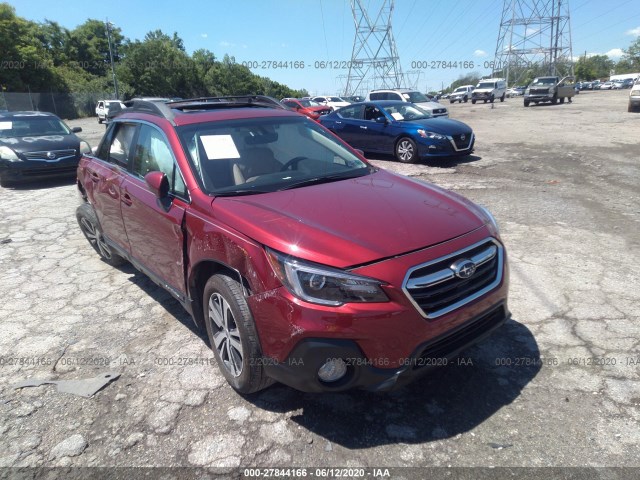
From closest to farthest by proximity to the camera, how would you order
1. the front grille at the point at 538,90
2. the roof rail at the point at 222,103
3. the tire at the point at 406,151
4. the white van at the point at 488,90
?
the roof rail at the point at 222,103, the tire at the point at 406,151, the front grille at the point at 538,90, the white van at the point at 488,90

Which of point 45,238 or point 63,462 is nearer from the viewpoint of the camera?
point 63,462

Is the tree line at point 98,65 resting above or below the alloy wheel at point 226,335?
above

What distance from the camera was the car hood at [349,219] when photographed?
2.33 meters

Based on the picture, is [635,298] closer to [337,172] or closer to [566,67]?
[337,172]

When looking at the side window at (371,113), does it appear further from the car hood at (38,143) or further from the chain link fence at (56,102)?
the chain link fence at (56,102)

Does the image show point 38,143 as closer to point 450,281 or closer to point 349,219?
point 349,219

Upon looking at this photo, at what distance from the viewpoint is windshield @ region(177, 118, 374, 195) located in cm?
310

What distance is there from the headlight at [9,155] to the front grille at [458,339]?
31.8 ft

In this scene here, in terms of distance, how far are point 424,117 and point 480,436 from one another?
9538 millimetres

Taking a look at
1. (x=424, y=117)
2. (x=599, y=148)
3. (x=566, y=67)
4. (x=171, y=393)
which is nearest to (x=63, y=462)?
(x=171, y=393)

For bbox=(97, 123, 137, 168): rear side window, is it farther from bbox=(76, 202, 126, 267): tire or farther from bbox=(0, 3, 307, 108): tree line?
bbox=(0, 3, 307, 108): tree line

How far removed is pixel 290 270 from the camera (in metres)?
2.27

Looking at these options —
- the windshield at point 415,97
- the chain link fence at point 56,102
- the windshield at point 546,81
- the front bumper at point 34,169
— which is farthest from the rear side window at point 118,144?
the chain link fence at point 56,102

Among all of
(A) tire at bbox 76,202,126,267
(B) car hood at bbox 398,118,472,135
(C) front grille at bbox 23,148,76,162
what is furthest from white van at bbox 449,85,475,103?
(A) tire at bbox 76,202,126,267
